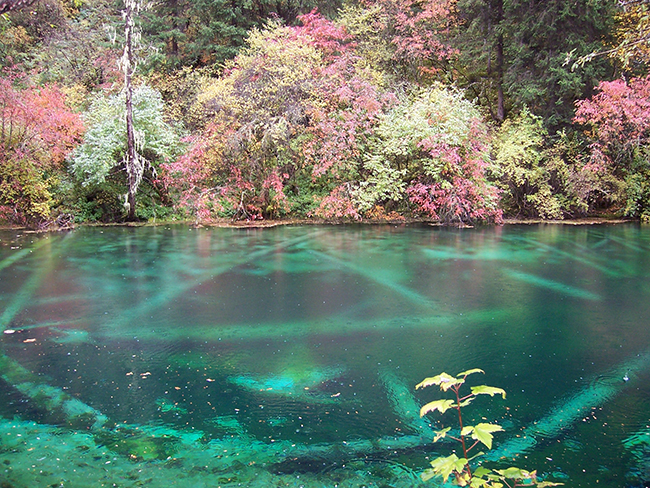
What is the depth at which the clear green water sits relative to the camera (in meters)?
3.29

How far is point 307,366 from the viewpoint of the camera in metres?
4.79

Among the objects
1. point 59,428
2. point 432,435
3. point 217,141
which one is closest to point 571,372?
point 432,435

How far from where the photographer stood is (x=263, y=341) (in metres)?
5.44

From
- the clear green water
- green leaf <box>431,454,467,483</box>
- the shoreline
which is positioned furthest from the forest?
green leaf <box>431,454,467,483</box>

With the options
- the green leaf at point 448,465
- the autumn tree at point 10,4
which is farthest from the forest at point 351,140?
the green leaf at point 448,465

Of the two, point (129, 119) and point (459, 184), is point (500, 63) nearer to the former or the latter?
point (459, 184)

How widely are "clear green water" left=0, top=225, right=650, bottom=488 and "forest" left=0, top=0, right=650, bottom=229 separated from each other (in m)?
6.48

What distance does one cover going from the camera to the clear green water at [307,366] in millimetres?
3287

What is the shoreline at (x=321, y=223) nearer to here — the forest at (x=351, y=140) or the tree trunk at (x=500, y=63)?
the forest at (x=351, y=140)

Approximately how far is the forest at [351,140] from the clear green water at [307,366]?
21.3 ft

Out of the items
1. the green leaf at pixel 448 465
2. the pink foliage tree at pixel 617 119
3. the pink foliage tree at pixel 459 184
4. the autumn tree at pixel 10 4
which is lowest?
the green leaf at pixel 448 465

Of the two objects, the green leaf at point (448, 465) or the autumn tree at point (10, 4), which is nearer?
the green leaf at point (448, 465)

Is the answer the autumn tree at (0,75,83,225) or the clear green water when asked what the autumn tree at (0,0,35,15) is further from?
the clear green water

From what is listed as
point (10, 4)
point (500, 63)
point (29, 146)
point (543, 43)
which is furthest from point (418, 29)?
point (29, 146)
